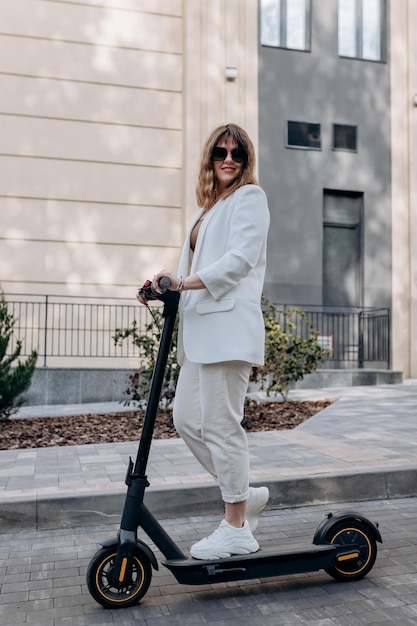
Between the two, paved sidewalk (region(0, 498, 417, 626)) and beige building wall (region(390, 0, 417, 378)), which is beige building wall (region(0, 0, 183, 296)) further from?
paved sidewalk (region(0, 498, 417, 626))

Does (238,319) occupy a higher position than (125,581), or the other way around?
(238,319)

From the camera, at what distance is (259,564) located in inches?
117

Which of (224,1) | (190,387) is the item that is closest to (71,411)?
(190,387)

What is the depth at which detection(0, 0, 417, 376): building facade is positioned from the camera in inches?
537

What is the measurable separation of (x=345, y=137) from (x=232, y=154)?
42.6 feet

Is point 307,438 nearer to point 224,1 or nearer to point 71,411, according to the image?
point 71,411

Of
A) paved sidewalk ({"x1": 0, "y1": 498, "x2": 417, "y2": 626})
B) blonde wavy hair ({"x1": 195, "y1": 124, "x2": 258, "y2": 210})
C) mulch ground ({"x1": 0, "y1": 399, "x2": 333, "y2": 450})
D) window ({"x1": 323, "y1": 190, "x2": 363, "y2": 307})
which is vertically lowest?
paved sidewalk ({"x1": 0, "y1": 498, "x2": 417, "y2": 626})

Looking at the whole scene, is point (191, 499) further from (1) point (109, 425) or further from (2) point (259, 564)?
(1) point (109, 425)

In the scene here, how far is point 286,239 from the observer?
48.4 ft

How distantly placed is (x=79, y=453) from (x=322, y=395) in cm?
586

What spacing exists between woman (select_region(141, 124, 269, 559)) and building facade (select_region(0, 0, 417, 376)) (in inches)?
425

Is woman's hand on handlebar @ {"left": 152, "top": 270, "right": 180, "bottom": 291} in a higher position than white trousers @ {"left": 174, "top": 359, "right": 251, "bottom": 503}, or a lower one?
higher

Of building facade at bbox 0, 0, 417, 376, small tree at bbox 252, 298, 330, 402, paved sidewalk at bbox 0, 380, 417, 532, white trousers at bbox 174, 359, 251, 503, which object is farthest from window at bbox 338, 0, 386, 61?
white trousers at bbox 174, 359, 251, 503

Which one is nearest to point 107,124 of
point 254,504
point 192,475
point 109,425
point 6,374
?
point 6,374
